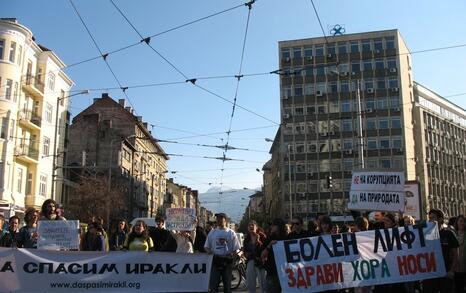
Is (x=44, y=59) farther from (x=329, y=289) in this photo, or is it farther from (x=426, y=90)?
(x=426, y=90)

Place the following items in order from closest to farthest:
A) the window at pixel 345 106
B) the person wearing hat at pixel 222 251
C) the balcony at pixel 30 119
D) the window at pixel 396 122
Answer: the person wearing hat at pixel 222 251, the balcony at pixel 30 119, the window at pixel 396 122, the window at pixel 345 106

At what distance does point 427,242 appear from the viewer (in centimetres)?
1009

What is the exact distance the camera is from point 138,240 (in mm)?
11375

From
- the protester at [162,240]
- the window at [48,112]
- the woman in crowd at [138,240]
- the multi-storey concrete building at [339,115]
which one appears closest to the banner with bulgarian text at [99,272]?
the woman in crowd at [138,240]

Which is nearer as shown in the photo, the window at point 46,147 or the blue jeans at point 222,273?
the blue jeans at point 222,273

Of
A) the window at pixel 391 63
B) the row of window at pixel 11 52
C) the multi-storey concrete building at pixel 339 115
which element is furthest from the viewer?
the multi-storey concrete building at pixel 339 115

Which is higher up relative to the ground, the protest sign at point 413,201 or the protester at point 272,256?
the protest sign at point 413,201

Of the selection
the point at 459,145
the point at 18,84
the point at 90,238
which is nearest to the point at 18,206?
the point at 18,84

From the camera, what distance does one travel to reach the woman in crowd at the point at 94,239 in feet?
39.8

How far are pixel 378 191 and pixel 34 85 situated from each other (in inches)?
1357

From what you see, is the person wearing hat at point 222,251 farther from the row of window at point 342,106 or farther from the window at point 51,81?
the row of window at point 342,106

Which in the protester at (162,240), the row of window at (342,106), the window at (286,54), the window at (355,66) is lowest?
the protester at (162,240)


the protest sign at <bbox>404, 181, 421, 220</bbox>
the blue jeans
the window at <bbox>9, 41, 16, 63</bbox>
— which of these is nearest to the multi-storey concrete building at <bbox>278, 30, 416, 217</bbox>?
the window at <bbox>9, 41, 16, 63</bbox>

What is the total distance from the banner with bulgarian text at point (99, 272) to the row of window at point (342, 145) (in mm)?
68525
